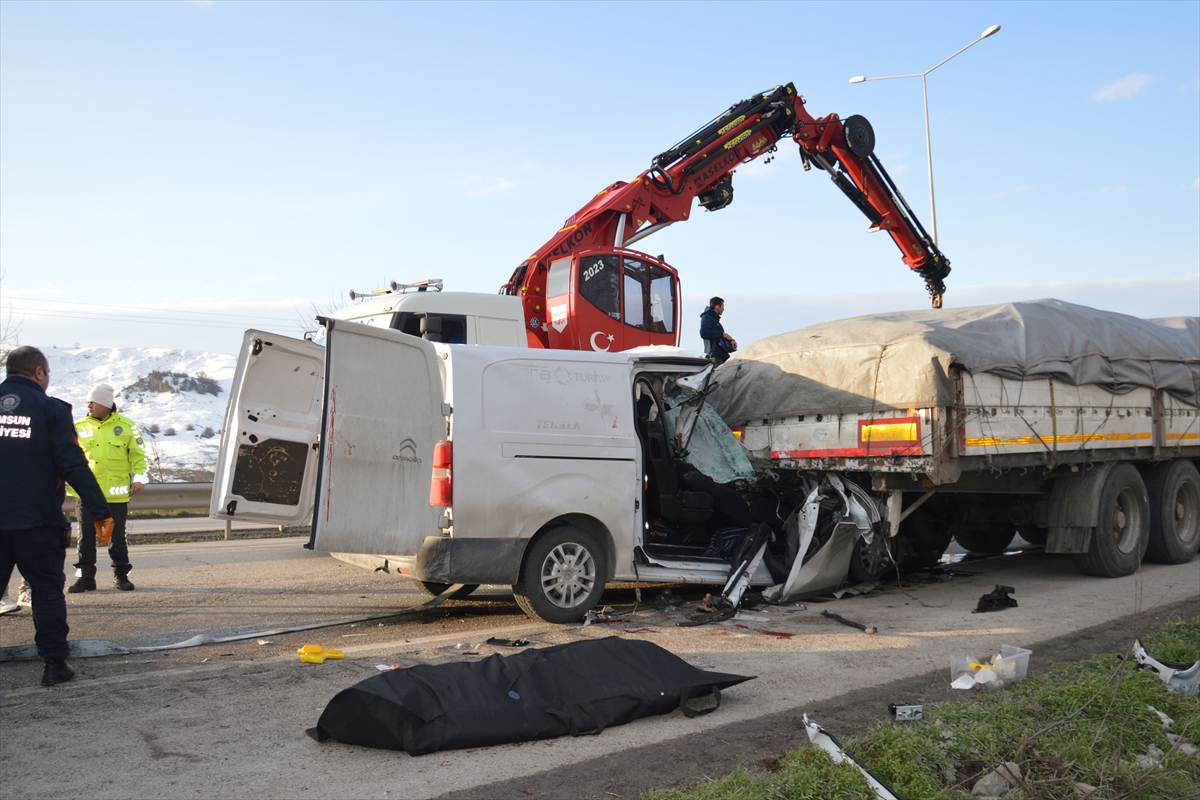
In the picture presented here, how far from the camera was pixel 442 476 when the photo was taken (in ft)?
21.3

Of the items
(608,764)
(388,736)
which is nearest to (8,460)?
(388,736)

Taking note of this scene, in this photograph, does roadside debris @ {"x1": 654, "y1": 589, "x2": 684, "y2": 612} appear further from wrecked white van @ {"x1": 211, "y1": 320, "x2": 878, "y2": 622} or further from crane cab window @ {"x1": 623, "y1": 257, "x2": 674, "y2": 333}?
crane cab window @ {"x1": 623, "y1": 257, "x2": 674, "y2": 333}

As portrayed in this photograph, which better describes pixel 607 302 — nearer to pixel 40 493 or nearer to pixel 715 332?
pixel 715 332

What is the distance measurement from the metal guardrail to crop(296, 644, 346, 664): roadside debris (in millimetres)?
9414

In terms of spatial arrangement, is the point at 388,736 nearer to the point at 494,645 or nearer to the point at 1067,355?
the point at 494,645

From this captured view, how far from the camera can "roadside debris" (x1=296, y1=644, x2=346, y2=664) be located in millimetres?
5738

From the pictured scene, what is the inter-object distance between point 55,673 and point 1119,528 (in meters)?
9.22

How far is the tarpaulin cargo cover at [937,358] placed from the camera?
786cm

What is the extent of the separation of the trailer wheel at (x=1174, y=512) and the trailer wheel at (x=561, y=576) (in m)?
6.37

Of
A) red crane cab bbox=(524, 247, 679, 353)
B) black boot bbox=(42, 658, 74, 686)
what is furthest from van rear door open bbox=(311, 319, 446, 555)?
red crane cab bbox=(524, 247, 679, 353)

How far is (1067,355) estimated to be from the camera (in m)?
8.83

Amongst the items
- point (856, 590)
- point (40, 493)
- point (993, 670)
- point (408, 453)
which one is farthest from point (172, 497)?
point (993, 670)

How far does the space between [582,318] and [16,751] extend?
7.95m

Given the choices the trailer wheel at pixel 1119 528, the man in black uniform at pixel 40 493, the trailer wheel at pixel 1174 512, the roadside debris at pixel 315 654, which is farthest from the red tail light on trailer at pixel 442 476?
the trailer wheel at pixel 1174 512
